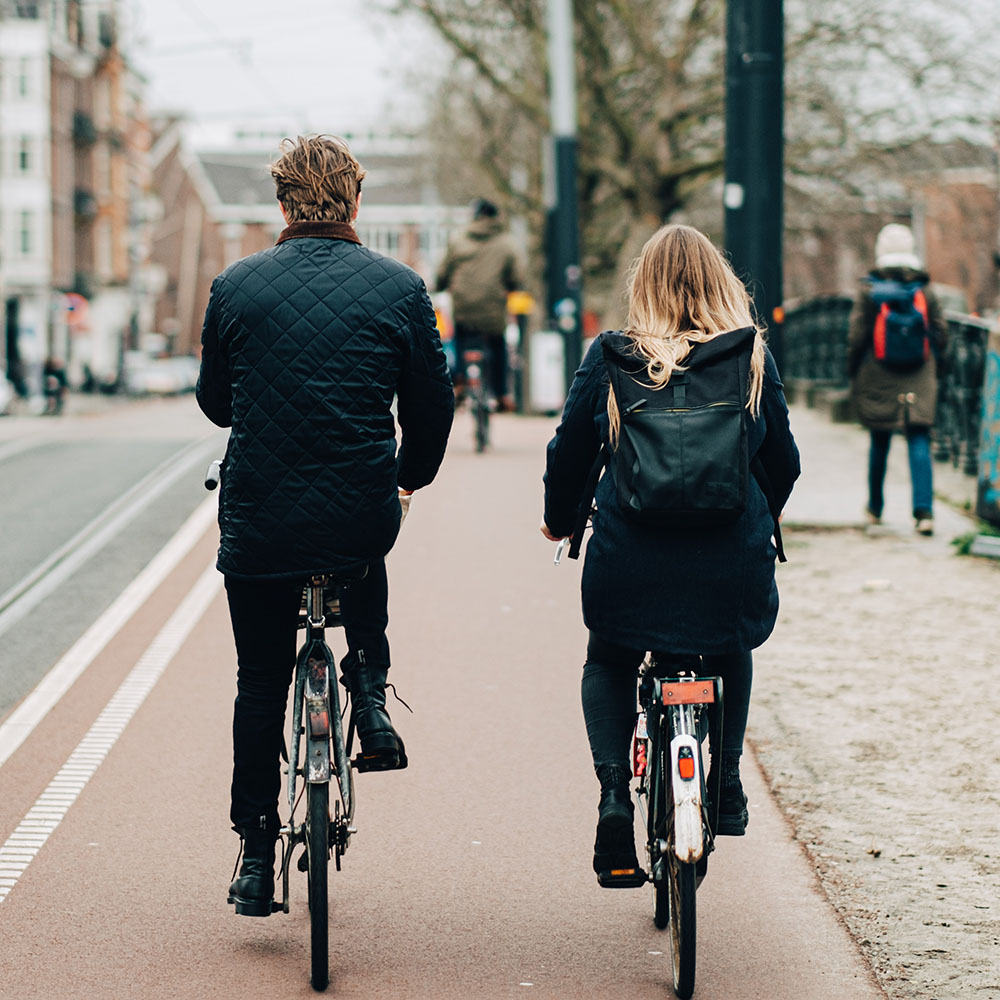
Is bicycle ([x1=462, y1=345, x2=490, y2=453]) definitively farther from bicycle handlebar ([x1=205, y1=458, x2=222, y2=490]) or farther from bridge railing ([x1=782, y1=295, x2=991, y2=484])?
bicycle handlebar ([x1=205, y1=458, x2=222, y2=490])

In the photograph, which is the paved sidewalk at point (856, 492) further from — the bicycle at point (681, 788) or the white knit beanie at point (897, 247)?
the bicycle at point (681, 788)

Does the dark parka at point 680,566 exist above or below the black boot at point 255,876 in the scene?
above

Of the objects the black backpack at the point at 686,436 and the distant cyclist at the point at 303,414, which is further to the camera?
the distant cyclist at the point at 303,414

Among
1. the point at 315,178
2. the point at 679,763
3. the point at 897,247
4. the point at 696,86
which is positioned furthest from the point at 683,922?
the point at 696,86

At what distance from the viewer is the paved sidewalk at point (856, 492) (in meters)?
11.4

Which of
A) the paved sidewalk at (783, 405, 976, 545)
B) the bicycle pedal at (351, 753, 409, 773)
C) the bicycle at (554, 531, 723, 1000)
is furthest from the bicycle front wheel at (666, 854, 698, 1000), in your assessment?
the paved sidewalk at (783, 405, 976, 545)

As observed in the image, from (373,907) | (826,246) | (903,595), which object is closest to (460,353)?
(903,595)

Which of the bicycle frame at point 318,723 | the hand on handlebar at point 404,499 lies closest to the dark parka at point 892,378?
the hand on handlebar at point 404,499

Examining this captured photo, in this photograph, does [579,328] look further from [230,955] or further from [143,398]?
[143,398]

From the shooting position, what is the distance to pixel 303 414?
13.2 ft

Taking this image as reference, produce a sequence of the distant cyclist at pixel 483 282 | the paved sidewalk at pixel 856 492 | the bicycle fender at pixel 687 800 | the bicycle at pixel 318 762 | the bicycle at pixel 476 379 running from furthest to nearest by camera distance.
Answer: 1. the bicycle at pixel 476 379
2. the distant cyclist at pixel 483 282
3. the paved sidewalk at pixel 856 492
4. the bicycle at pixel 318 762
5. the bicycle fender at pixel 687 800

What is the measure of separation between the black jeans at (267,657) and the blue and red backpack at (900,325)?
7.04 metres

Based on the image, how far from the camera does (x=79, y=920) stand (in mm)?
4445

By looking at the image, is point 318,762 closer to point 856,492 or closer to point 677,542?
point 677,542
